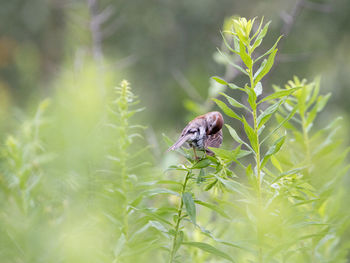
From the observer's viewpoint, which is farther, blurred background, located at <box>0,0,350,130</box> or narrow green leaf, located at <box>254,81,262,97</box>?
blurred background, located at <box>0,0,350,130</box>

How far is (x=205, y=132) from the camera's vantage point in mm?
1110

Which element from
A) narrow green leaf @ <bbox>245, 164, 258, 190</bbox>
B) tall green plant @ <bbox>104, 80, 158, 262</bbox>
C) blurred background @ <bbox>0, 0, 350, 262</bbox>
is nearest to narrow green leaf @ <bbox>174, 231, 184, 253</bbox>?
tall green plant @ <bbox>104, 80, 158, 262</bbox>

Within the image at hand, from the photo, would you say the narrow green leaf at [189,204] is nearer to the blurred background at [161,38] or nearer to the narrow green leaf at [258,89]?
the narrow green leaf at [258,89]

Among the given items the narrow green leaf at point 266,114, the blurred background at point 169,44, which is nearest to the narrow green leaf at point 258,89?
the narrow green leaf at point 266,114

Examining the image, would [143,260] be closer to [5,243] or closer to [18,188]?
[5,243]

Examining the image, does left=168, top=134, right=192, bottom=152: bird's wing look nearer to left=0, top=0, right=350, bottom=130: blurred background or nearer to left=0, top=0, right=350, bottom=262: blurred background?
left=0, top=0, right=350, bottom=262: blurred background

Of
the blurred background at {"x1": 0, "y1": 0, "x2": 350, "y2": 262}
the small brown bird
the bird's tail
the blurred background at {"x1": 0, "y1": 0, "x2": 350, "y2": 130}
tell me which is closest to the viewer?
the bird's tail

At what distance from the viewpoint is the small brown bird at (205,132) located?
43.2 inches

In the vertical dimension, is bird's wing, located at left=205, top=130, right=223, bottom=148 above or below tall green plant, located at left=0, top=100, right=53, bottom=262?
above

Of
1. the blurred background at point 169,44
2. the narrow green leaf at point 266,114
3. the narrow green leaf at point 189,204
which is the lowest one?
the narrow green leaf at point 189,204

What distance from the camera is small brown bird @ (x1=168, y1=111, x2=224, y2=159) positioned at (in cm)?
110

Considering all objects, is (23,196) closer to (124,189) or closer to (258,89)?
(124,189)

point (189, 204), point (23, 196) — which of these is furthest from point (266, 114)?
point (23, 196)

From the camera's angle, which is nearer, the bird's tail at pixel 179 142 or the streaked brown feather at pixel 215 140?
the bird's tail at pixel 179 142
